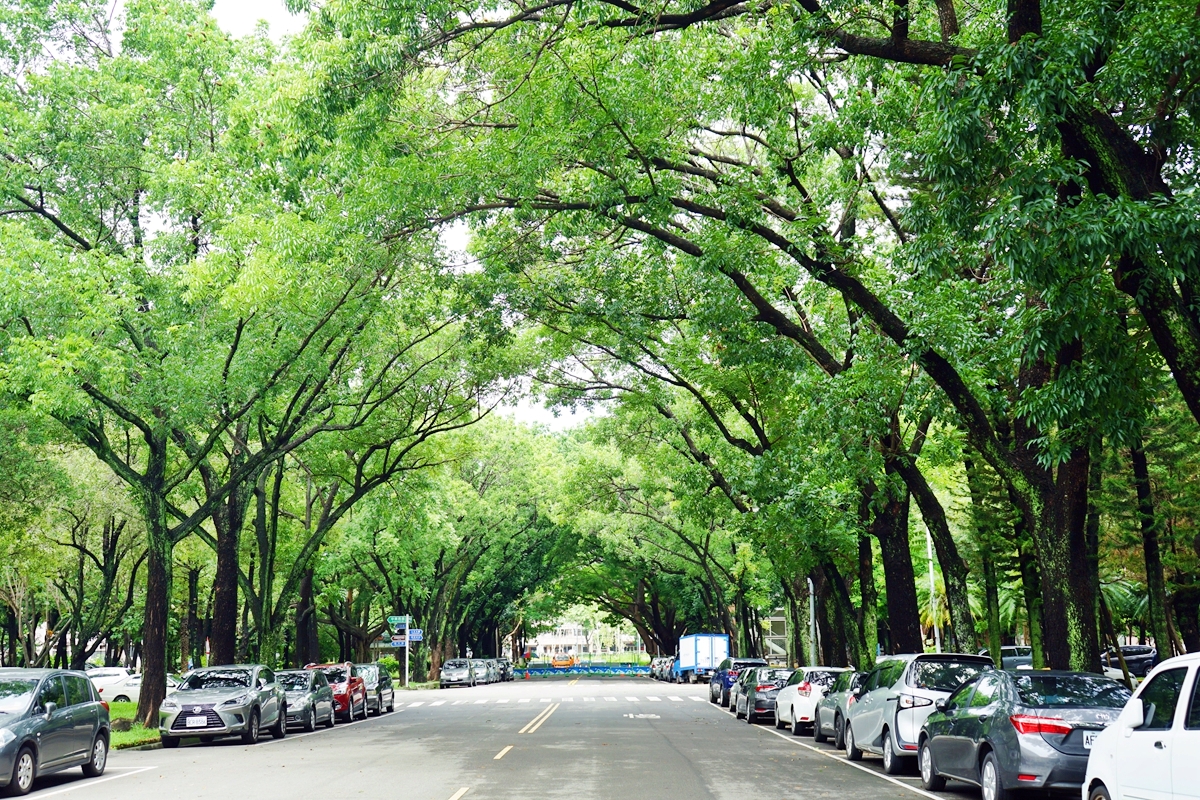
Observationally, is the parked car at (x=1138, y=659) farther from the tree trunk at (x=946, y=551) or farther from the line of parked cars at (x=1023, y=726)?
the line of parked cars at (x=1023, y=726)

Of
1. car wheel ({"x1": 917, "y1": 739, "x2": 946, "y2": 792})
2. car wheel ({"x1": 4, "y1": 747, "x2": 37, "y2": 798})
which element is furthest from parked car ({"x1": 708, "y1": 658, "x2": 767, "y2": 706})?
car wheel ({"x1": 4, "y1": 747, "x2": 37, "y2": 798})

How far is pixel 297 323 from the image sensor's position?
74.4ft

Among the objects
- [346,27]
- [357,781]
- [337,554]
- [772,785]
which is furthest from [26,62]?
[337,554]

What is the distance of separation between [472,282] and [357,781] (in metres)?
9.92

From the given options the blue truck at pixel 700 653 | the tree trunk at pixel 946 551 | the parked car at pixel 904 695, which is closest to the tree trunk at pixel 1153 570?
the tree trunk at pixel 946 551

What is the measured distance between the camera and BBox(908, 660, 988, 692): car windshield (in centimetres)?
1492

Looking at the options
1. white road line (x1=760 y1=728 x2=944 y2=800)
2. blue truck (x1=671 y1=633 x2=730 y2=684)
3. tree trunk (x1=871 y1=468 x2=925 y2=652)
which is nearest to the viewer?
white road line (x1=760 y1=728 x2=944 y2=800)

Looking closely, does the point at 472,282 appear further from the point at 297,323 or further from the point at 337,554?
the point at 337,554

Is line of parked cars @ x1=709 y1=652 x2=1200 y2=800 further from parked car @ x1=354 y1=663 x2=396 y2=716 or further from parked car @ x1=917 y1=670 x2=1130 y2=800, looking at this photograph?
parked car @ x1=354 y1=663 x2=396 y2=716

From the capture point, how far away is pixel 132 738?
2103 cm

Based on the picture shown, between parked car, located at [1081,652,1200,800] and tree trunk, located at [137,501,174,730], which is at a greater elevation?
tree trunk, located at [137,501,174,730]

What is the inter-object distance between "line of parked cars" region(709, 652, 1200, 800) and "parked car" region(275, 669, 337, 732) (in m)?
11.8

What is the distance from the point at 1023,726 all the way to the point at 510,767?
7.65 metres

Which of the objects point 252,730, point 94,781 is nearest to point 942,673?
point 94,781
